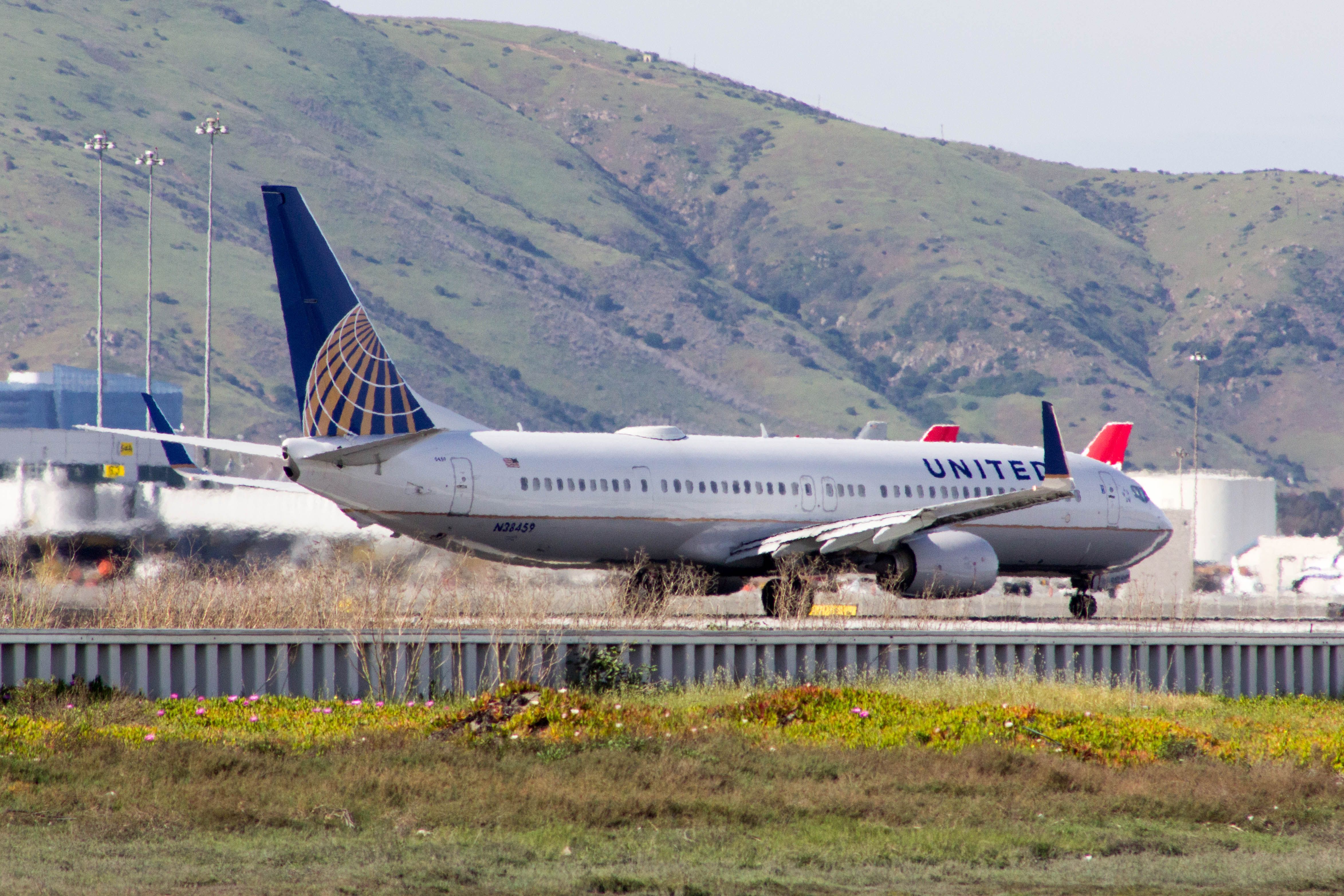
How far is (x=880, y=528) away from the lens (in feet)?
107

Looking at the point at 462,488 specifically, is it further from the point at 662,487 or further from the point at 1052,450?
the point at 1052,450

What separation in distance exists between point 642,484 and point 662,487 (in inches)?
18.5

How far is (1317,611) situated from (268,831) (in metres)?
44.9

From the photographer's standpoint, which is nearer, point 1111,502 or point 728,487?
point 728,487

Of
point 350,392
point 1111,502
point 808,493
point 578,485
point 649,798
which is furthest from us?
point 1111,502

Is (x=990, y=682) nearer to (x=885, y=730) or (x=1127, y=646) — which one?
(x=1127, y=646)

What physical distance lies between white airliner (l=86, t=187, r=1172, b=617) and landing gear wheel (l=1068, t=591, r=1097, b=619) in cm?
4

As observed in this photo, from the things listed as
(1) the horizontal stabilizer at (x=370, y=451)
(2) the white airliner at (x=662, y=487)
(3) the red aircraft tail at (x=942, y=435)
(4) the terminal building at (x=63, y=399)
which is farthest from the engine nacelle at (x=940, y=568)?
(4) the terminal building at (x=63, y=399)

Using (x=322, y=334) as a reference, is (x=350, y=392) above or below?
below

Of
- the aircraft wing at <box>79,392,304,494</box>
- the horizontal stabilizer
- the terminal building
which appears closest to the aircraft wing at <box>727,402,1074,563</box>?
the horizontal stabilizer

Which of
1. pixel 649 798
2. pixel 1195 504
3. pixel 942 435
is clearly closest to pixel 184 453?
pixel 942 435

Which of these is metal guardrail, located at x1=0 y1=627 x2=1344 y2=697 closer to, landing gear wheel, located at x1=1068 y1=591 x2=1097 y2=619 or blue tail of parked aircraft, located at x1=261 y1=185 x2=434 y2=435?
blue tail of parked aircraft, located at x1=261 y1=185 x2=434 y2=435

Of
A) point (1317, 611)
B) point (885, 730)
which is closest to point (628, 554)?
point (885, 730)

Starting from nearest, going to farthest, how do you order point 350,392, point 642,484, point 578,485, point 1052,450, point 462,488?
point 350,392 < point 1052,450 < point 462,488 < point 578,485 < point 642,484
